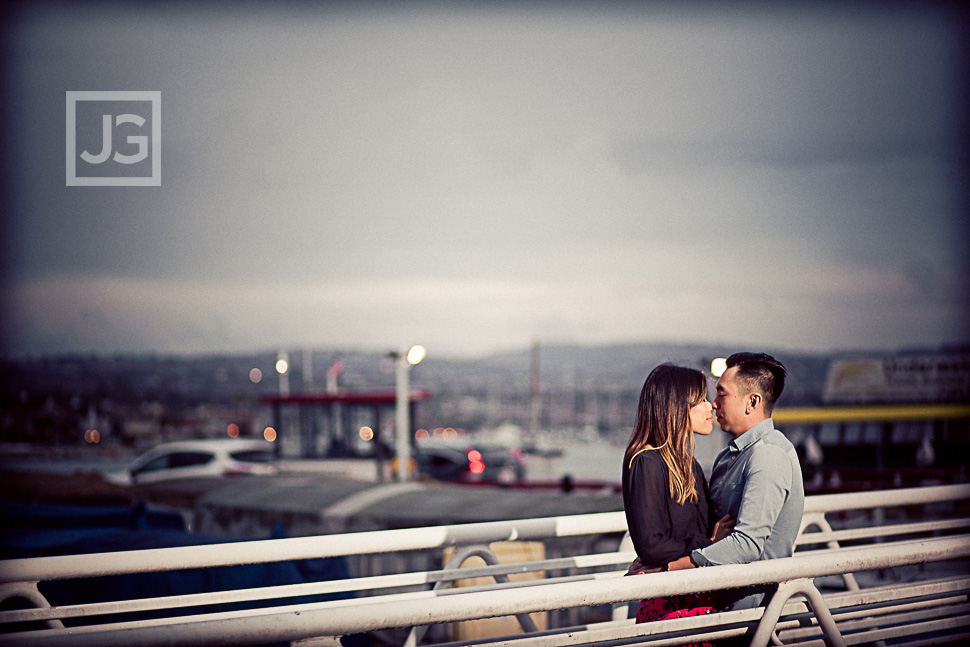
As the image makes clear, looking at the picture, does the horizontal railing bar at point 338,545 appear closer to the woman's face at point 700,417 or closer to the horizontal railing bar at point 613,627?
the horizontal railing bar at point 613,627

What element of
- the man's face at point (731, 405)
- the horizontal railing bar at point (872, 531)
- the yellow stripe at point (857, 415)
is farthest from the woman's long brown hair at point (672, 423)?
the yellow stripe at point (857, 415)

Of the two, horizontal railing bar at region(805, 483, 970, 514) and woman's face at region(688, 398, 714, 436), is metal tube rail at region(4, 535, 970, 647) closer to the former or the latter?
woman's face at region(688, 398, 714, 436)

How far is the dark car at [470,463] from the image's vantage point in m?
27.8

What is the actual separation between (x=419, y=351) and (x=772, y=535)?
1131cm

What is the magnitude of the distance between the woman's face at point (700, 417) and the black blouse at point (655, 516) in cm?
18

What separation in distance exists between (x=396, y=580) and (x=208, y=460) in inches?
789

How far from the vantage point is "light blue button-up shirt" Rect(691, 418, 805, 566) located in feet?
8.93

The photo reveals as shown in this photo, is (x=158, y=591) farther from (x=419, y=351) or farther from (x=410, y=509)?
(x=419, y=351)

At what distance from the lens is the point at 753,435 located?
9.52ft

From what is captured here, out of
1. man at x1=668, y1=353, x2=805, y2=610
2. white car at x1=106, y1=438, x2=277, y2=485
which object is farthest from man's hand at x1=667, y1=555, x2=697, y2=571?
white car at x1=106, y1=438, x2=277, y2=485

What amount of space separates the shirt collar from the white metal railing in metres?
0.39

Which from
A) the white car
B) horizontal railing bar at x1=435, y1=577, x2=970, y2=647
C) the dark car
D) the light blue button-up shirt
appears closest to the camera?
horizontal railing bar at x1=435, y1=577, x2=970, y2=647

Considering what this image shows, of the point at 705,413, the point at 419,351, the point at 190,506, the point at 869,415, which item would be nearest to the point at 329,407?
the point at 190,506

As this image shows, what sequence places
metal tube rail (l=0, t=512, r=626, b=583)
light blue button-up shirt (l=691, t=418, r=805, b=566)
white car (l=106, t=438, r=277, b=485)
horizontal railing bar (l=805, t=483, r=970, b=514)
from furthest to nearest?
white car (l=106, t=438, r=277, b=485), horizontal railing bar (l=805, t=483, r=970, b=514), metal tube rail (l=0, t=512, r=626, b=583), light blue button-up shirt (l=691, t=418, r=805, b=566)
